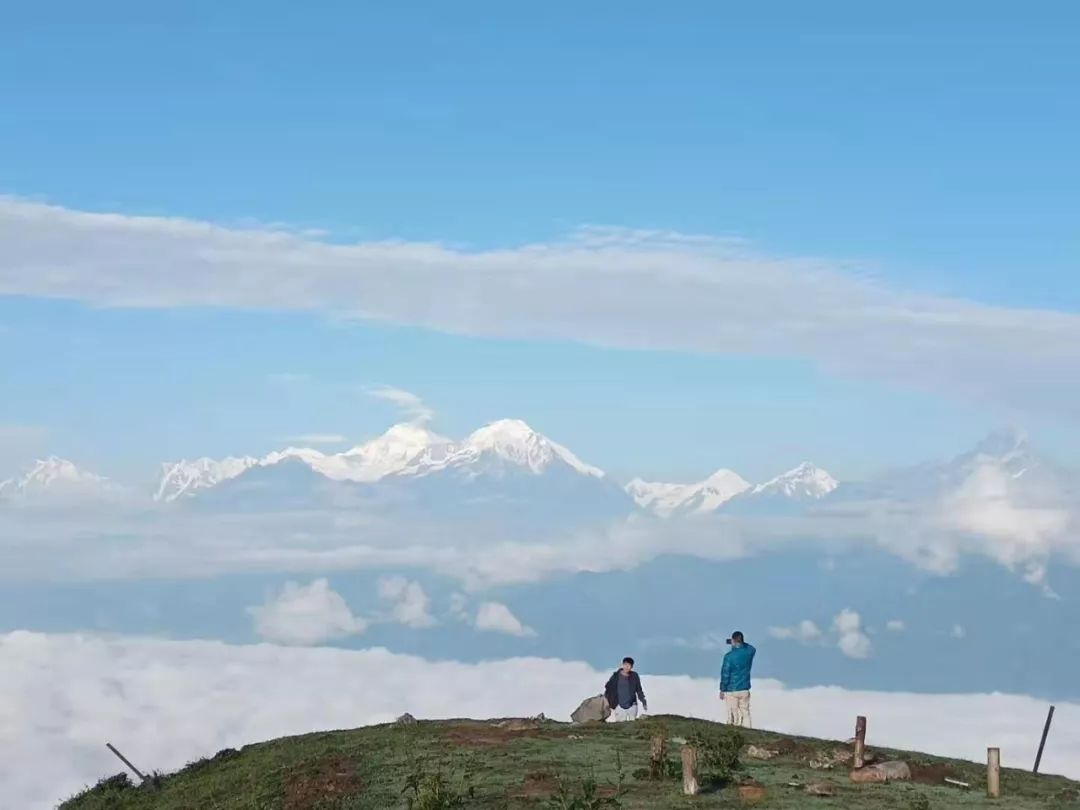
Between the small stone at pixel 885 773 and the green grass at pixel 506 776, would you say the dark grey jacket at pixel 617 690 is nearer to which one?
the green grass at pixel 506 776

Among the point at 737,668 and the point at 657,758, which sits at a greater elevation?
the point at 737,668

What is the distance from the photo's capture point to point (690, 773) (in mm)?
31422

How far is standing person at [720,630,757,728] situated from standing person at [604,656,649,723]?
240 centimetres

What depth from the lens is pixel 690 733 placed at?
3897 centimetres

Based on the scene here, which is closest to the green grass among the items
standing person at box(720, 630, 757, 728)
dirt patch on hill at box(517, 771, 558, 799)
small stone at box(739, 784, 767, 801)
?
dirt patch on hill at box(517, 771, 558, 799)

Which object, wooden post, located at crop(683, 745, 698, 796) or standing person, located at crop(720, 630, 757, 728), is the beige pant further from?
wooden post, located at crop(683, 745, 698, 796)

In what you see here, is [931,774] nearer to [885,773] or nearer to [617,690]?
[885,773]

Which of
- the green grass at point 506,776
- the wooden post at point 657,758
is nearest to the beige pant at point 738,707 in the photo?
the green grass at point 506,776

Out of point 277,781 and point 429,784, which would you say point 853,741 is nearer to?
point 429,784

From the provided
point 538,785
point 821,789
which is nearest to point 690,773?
point 821,789

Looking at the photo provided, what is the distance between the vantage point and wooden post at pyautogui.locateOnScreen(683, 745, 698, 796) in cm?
3139

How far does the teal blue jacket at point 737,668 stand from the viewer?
39.6 m

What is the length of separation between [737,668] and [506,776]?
844 centimetres

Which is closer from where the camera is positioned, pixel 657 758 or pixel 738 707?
pixel 657 758
